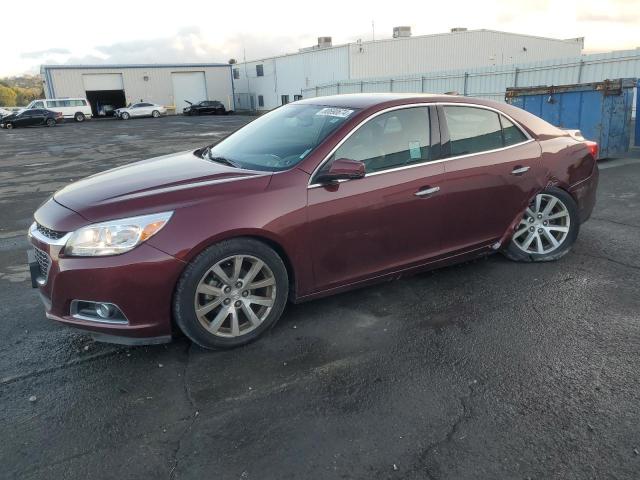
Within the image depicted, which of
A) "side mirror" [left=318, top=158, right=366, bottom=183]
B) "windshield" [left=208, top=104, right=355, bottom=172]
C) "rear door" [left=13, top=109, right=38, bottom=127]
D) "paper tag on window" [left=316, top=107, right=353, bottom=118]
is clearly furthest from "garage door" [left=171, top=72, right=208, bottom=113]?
"side mirror" [left=318, top=158, right=366, bottom=183]

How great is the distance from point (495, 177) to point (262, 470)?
3002 mm

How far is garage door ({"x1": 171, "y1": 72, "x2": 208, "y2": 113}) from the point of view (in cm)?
5247

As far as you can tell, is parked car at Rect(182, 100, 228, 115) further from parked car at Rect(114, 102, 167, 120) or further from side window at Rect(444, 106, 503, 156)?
side window at Rect(444, 106, 503, 156)

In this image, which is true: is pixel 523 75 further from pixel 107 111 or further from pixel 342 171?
pixel 107 111

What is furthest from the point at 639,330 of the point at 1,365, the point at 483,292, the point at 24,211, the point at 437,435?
the point at 24,211

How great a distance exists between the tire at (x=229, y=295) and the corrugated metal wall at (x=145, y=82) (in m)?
51.9

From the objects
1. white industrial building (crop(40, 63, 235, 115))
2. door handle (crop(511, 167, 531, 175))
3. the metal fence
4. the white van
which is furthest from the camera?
white industrial building (crop(40, 63, 235, 115))

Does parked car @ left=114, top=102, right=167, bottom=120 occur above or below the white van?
below

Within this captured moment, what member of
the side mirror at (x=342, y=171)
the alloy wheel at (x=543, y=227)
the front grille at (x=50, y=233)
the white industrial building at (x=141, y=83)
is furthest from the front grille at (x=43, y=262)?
the white industrial building at (x=141, y=83)

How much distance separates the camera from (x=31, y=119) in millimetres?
37688

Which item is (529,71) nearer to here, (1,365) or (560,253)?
(560,253)

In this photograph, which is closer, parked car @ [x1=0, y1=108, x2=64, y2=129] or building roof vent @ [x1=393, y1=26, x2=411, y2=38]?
parked car @ [x1=0, y1=108, x2=64, y2=129]

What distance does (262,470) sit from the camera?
7.80 feet

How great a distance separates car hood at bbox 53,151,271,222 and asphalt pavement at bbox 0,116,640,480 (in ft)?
3.24
